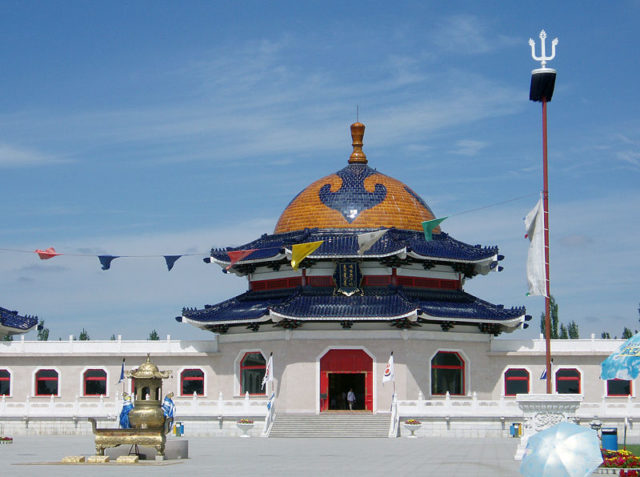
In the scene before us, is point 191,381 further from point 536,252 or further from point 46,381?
point 536,252

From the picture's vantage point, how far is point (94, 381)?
55344 millimetres

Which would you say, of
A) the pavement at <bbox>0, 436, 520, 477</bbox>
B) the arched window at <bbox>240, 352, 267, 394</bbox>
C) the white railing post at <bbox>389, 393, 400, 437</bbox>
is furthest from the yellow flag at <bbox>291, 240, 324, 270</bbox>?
the pavement at <bbox>0, 436, 520, 477</bbox>

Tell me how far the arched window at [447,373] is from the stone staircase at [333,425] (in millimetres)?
4355

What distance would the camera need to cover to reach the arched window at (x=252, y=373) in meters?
53.7

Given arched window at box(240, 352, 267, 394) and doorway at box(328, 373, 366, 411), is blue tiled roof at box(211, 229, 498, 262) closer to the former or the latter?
arched window at box(240, 352, 267, 394)

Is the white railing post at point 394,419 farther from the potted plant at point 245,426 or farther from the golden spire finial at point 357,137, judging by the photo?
the golden spire finial at point 357,137

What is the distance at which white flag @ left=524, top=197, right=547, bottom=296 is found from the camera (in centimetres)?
3127

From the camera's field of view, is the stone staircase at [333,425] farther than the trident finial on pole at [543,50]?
Yes

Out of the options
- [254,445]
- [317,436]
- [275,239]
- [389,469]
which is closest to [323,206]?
[275,239]

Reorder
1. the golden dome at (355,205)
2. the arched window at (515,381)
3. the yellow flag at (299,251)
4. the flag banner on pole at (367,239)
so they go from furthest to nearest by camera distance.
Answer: the golden dome at (355,205)
the arched window at (515,381)
the yellow flag at (299,251)
the flag banner on pole at (367,239)

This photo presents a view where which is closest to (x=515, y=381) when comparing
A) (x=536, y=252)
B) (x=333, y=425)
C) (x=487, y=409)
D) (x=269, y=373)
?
(x=487, y=409)

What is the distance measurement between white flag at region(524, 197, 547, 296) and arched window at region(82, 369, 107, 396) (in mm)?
29870

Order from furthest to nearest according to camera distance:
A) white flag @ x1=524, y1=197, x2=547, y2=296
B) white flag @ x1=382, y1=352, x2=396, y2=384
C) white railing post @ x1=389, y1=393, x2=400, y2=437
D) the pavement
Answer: white flag @ x1=382, y1=352, x2=396, y2=384 < white railing post @ x1=389, y1=393, x2=400, y2=437 < white flag @ x1=524, y1=197, x2=547, y2=296 < the pavement

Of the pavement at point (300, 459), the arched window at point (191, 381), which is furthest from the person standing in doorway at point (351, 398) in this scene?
the arched window at point (191, 381)
